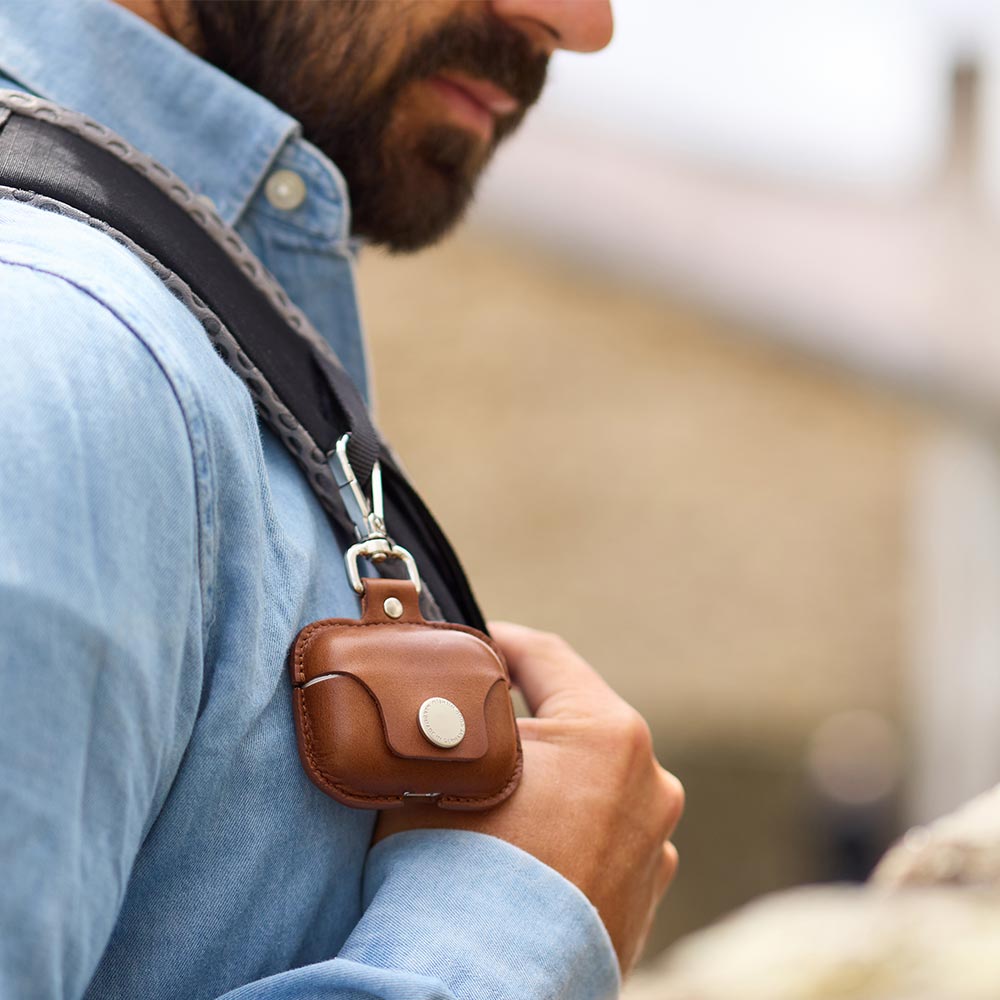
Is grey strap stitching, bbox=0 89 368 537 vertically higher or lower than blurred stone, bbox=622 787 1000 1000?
higher

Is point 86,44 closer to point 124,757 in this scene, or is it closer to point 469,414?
point 124,757

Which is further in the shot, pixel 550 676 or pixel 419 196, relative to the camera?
pixel 419 196

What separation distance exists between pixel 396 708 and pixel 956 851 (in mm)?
1003

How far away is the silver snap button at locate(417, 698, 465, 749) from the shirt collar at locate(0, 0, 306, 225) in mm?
380

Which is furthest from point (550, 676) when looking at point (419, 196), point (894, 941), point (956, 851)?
point (894, 941)

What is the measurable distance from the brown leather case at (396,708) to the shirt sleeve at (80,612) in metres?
0.09

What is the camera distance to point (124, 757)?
0.55 meters

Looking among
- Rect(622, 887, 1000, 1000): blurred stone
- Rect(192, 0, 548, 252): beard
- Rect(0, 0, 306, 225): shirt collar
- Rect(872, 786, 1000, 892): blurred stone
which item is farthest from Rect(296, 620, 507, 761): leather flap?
Rect(622, 887, 1000, 1000): blurred stone

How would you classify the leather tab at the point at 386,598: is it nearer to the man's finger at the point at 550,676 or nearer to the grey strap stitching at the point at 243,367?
the grey strap stitching at the point at 243,367

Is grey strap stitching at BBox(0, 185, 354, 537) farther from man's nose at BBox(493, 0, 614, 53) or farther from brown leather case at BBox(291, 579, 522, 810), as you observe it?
man's nose at BBox(493, 0, 614, 53)

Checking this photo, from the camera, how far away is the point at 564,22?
1066 mm

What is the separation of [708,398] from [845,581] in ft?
4.81

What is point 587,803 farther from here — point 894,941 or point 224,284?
point 894,941

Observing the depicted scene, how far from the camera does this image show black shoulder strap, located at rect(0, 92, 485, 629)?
0.70 metres
